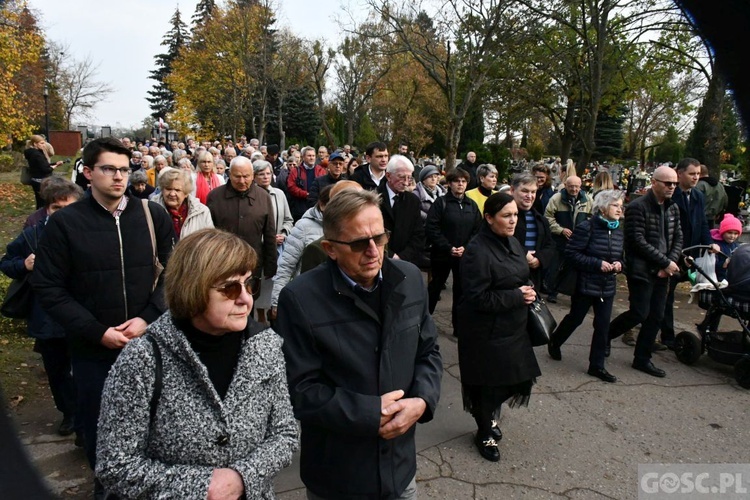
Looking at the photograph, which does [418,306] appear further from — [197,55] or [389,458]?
[197,55]

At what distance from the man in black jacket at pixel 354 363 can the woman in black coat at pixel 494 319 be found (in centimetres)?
153

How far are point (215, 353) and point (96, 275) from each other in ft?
4.80

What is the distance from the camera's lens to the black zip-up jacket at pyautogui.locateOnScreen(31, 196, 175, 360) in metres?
2.64

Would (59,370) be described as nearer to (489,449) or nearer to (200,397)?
(200,397)

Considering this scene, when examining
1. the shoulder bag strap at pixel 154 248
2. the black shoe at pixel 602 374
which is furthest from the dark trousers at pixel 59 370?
the black shoe at pixel 602 374

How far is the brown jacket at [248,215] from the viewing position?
504 cm

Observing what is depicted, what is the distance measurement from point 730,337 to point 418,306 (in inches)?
183

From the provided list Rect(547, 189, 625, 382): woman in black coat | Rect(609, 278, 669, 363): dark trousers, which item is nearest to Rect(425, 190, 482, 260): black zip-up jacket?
Rect(547, 189, 625, 382): woman in black coat

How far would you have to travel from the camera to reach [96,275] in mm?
2723

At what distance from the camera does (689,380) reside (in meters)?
5.24

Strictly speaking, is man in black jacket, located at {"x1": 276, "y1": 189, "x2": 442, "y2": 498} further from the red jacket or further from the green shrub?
the green shrub

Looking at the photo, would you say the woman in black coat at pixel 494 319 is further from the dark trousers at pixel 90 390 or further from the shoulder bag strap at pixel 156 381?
the shoulder bag strap at pixel 156 381

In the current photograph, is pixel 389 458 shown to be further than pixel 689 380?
No

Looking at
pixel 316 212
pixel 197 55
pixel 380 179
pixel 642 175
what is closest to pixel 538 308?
pixel 316 212
